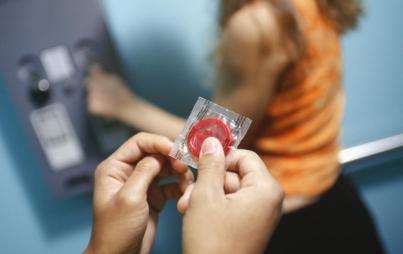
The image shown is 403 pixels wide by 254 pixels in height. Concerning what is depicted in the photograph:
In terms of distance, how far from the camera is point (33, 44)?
78cm

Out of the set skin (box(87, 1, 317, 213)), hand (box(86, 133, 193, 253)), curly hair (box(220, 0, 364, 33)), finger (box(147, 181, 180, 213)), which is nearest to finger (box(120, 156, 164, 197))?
hand (box(86, 133, 193, 253))

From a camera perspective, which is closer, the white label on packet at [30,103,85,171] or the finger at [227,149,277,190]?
the finger at [227,149,277,190]

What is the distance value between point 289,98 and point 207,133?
0.27 meters

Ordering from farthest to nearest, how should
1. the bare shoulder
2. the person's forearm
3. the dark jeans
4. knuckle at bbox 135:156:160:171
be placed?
the dark jeans → the person's forearm → the bare shoulder → knuckle at bbox 135:156:160:171

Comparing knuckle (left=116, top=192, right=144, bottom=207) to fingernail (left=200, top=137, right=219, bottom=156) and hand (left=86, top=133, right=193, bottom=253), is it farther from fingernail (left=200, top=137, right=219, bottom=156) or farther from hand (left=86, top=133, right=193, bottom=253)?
fingernail (left=200, top=137, right=219, bottom=156)

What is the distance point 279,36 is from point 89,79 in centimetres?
40

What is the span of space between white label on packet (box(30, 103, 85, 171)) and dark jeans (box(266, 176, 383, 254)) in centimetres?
52

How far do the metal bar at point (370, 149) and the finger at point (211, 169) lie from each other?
22.1 inches

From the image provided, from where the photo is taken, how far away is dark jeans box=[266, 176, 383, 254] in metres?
0.96

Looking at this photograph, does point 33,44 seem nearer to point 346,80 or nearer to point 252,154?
point 252,154

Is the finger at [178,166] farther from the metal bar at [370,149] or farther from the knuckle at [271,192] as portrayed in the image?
the metal bar at [370,149]

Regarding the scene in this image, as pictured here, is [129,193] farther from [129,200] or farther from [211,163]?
[211,163]

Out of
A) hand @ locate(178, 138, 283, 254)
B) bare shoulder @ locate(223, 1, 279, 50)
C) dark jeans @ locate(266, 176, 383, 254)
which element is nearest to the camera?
hand @ locate(178, 138, 283, 254)

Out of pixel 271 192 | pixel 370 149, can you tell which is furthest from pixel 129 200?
pixel 370 149
